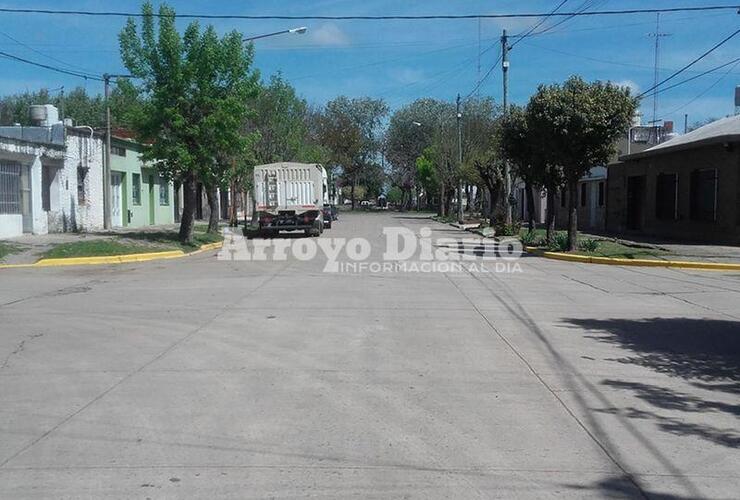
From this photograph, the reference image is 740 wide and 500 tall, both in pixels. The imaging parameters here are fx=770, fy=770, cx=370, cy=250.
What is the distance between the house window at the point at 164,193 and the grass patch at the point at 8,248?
18418 millimetres

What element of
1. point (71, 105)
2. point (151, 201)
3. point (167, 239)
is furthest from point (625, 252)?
point (71, 105)

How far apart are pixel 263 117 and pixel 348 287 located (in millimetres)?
28176

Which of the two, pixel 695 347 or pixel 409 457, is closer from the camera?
pixel 409 457

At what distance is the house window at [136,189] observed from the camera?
36.8 meters

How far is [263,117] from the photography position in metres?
41.9

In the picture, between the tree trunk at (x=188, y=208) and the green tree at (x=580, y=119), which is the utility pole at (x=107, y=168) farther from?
the green tree at (x=580, y=119)

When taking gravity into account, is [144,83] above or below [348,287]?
above

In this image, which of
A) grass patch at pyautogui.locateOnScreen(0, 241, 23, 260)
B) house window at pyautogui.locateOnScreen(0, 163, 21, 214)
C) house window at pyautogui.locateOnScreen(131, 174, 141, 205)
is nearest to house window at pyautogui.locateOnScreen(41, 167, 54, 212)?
house window at pyautogui.locateOnScreen(0, 163, 21, 214)

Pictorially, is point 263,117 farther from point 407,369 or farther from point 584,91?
point 407,369

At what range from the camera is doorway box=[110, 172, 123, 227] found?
112 ft

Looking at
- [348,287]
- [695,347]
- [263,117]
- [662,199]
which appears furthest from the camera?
[263,117]

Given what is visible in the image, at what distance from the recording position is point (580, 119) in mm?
22172

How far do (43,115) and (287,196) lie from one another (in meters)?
10.1

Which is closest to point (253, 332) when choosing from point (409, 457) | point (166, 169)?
point (409, 457)
